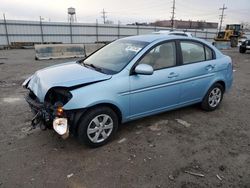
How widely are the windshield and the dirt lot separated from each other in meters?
1.15

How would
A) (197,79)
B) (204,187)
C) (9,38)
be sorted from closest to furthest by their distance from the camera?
(204,187) → (197,79) → (9,38)

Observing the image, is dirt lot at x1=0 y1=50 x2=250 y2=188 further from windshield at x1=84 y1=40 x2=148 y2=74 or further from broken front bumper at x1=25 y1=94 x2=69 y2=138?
windshield at x1=84 y1=40 x2=148 y2=74

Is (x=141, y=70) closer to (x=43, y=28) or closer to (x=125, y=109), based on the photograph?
(x=125, y=109)

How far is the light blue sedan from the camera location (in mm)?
2990

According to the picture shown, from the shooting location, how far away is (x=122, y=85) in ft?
10.7

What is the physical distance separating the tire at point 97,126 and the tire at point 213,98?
7.27 ft

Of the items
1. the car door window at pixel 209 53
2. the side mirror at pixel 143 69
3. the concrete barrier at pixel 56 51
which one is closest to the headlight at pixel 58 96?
the side mirror at pixel 143 69

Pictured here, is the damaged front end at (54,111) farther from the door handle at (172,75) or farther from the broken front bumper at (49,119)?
the door handle at (172,75)

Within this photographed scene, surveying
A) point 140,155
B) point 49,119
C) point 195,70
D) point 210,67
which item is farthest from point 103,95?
point 210,67

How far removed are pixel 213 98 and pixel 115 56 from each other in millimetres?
2375

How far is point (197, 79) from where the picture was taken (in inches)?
166

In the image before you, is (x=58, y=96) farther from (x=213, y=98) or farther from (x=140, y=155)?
(x=213, y=98)

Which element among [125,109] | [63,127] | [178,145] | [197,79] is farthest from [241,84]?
[63,127]

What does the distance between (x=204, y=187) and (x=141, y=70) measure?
177 centimetres
